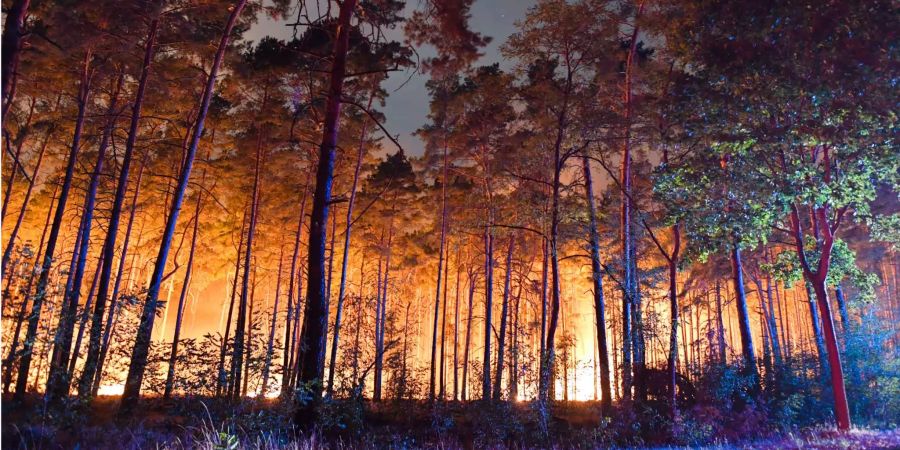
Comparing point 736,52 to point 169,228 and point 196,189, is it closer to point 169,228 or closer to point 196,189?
point 169,228

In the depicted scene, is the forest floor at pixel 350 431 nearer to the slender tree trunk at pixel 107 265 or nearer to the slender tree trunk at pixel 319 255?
the slender tree trunk at pixel 107 265

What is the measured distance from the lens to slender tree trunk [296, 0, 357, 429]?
733cm

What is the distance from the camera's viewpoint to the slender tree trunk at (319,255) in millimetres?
7328

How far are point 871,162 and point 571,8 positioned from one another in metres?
8.23

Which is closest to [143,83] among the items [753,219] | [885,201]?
[753,219]

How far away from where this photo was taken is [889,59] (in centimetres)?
820

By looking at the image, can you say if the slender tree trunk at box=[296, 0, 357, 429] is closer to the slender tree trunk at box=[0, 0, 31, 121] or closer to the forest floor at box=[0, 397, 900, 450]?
the forest floor at box=[0, 397, 900, 450]

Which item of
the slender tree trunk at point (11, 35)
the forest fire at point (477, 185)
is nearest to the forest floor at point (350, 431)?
the forest fire at point (477, 185)

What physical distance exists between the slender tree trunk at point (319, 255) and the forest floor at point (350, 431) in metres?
0.70

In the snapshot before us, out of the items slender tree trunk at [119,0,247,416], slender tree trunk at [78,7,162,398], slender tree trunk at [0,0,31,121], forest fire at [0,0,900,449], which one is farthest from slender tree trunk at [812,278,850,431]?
slender tree trunk at [0,0,31,121]

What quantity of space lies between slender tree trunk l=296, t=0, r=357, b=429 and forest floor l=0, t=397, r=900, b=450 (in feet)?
2.29

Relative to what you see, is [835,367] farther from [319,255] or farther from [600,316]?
[319,255]

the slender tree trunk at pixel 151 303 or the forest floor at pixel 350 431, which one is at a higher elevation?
the slender tree trunk at pixel 151 303

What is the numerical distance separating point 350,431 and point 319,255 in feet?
13.3
